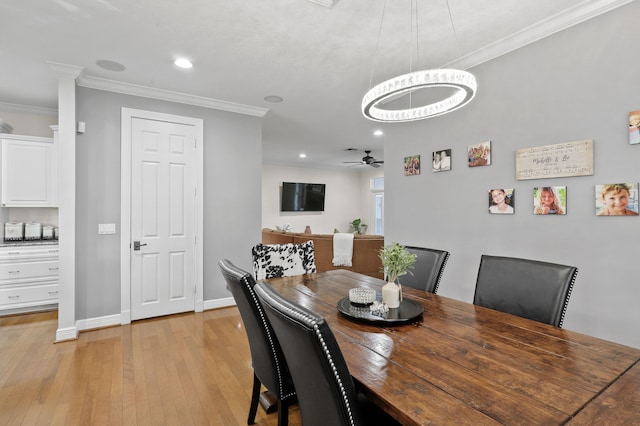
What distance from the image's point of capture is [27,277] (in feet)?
12.0

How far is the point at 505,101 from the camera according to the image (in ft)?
8.66

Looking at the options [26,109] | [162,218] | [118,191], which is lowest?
[162,218]

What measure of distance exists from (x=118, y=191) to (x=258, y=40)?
2268 millimetres

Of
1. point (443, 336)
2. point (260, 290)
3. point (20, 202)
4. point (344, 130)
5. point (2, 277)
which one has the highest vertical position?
point (344, 130)

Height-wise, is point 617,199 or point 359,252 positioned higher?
point 617,199

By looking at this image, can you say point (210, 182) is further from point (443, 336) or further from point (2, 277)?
point (443, 336)

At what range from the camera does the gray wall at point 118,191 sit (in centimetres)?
Result: 329

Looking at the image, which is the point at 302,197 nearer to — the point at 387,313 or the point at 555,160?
the point at 555,160

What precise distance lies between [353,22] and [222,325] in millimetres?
3168

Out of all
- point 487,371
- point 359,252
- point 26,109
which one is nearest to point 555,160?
point 487,371

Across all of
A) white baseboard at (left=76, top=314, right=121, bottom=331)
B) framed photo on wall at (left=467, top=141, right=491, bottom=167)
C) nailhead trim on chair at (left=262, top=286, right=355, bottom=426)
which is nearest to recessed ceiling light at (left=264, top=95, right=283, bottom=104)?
framed photo on wall at (left=467, top=141, right=491, bottom=167)

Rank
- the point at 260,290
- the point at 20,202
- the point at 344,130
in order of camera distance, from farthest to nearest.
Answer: the point at 344,130
the point at 20,202
the point at 260,290

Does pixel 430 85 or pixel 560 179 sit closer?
pixel 430 85

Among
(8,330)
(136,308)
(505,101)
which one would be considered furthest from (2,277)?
(505,101)
